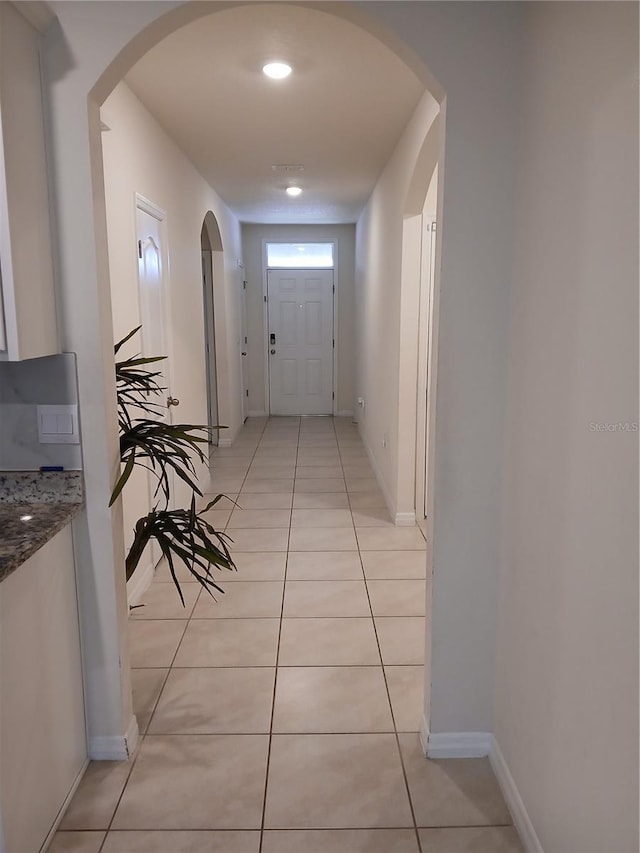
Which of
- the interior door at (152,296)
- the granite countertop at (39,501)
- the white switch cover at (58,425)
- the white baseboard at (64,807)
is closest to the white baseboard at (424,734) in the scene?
the white baseboard at (64,807)

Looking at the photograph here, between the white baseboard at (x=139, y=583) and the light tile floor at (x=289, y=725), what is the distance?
49 millimetres

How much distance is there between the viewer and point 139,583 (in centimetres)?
310

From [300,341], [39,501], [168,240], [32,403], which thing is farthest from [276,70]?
[300,341]

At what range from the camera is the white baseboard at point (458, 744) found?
1.98m

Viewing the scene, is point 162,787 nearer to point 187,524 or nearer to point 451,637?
point 187,524

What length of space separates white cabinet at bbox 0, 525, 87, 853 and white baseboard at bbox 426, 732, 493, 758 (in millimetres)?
1120

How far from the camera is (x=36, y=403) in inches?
71.0

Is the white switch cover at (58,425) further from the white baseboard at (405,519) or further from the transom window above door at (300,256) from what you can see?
the transom window above door at (300,256)

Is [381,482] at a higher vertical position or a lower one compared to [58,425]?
lower

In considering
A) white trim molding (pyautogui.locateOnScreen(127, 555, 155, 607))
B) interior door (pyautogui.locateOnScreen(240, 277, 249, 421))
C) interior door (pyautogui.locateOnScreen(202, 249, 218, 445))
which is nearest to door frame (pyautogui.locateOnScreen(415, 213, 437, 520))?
white trim molding (pyautogui.locateOnScreen(127, 555, 155, 607))

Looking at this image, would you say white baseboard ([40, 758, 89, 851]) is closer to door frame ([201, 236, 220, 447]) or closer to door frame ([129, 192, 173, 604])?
door frame ([129, 192, 173, 604])

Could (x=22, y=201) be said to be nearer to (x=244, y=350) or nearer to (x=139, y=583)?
(x=139, y=583)

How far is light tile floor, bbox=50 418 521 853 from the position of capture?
170 cm

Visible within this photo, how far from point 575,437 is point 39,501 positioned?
1.50 metres
